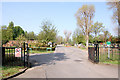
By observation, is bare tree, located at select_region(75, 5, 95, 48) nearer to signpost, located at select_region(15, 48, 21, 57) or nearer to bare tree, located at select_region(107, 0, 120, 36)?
bare tree, located at select_region(107, 0, 120, 36)

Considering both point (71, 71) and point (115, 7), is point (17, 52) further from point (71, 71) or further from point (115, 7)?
point (115, 7)

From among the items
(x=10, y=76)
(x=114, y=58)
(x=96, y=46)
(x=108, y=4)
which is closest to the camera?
(x=10, y=76)

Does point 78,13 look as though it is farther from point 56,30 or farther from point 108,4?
point 108,4

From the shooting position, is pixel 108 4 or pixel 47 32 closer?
pixel 108 4

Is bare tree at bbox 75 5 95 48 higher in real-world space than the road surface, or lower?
higher

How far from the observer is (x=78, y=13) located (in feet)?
123

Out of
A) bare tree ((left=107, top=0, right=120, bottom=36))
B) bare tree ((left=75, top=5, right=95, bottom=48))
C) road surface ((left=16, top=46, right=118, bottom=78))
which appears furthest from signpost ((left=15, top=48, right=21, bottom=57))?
bare tree ((left=75, top=5, right=95, bottom=48))

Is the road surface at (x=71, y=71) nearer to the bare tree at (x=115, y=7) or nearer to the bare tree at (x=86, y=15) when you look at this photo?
the bare tree at (x=115, y=7)

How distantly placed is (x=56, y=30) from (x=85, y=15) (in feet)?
30.3

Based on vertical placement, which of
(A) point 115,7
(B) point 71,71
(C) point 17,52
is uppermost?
(A) point 115,7

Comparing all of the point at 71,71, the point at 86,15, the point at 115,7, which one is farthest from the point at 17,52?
the point at 86,15

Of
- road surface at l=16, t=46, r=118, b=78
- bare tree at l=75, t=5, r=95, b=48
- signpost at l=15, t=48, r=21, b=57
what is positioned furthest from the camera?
bare tree at l=75, t=5, r=95, b=48

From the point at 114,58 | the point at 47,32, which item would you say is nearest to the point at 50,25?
the point at 47,32

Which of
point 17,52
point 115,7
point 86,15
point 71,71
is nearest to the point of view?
point 71,71
